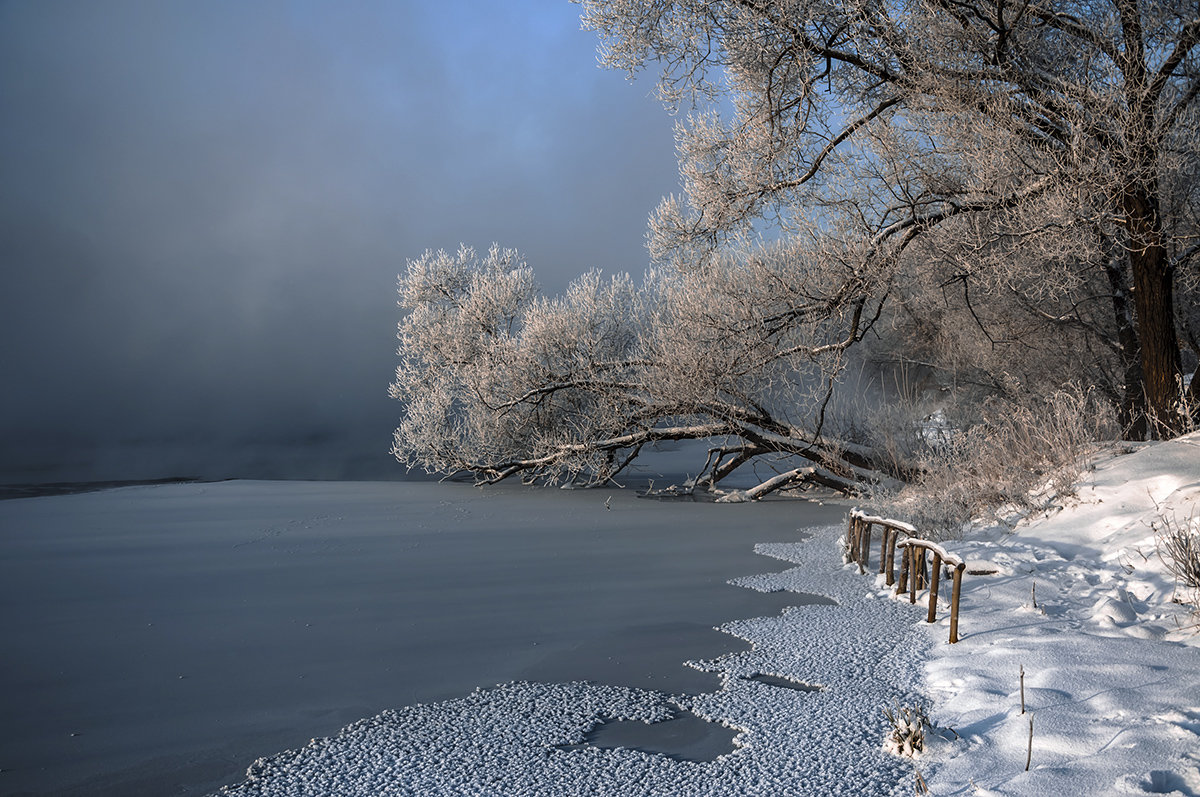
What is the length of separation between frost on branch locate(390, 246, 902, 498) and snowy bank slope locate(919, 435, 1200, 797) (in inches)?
178

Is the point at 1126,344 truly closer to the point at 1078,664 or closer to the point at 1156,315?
the point at 1156,315

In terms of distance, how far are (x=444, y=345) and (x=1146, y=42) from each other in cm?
1153

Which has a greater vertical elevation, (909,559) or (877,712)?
(909,559)

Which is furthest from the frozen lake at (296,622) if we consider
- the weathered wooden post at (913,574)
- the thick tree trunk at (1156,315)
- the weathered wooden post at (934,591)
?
the thick tree trunk at (1156,315)

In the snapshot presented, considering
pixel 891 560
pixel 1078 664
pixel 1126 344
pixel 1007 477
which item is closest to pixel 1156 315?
pixel 1007 477

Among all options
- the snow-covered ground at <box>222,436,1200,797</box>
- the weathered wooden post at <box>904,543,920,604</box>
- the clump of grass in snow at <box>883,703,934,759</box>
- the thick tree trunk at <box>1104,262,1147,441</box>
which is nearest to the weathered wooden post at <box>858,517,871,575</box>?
the weathered wooden post at <box>904,543,920,604</box>

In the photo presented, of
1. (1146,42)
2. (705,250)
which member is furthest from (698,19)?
(1146,42)

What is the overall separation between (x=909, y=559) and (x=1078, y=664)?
176 centimetres

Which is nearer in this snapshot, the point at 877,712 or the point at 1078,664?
the point at 877,712

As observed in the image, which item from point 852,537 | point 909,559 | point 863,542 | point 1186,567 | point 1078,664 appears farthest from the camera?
point 852,537

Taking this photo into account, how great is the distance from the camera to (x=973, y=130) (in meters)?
8.09

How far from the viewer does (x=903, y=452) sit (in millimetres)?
11891

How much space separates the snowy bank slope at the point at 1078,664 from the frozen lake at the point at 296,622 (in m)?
1.22

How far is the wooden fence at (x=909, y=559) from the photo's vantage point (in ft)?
13.6
